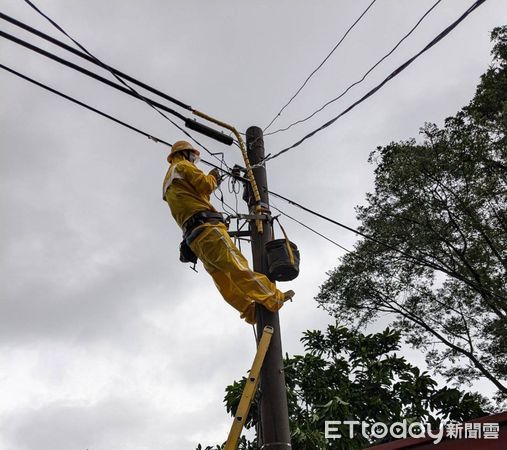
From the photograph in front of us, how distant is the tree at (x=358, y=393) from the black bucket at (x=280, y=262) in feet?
22.0

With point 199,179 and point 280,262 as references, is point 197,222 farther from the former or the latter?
point 280,262

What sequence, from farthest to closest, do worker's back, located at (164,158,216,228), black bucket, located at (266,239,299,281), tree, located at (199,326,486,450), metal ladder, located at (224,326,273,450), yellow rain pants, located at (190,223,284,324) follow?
tree, located at (199,326,486,450)
worker's back, located at (164,158,216,228)
black bucket, located at (266,239,299,281)
yellow rain pants, located at (190,223,284,324)
metal ladder, located at (224,326,273,450)

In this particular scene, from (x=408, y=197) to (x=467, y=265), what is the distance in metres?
2.55

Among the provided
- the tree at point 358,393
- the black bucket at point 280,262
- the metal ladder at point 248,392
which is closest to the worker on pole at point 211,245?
the black bucket at point 280,262

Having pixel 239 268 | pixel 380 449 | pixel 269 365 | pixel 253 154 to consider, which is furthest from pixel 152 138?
pixel 380 449

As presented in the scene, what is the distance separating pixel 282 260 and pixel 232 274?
0.48m

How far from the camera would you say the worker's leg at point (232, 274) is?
14.4ft

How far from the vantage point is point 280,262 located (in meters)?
4.57

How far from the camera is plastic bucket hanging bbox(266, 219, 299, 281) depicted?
181 inches

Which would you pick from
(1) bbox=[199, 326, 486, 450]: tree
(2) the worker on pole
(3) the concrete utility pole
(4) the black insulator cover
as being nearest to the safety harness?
(2) the worker on pole

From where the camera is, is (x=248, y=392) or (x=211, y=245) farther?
(x=211, y=245)

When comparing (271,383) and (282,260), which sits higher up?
(282,260)

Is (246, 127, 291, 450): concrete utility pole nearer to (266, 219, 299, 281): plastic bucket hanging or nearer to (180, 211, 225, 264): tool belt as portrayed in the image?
(266, 219, 299, 281): plastic bucket hanging

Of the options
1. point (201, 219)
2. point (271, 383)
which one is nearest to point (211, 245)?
point (201, 219)
